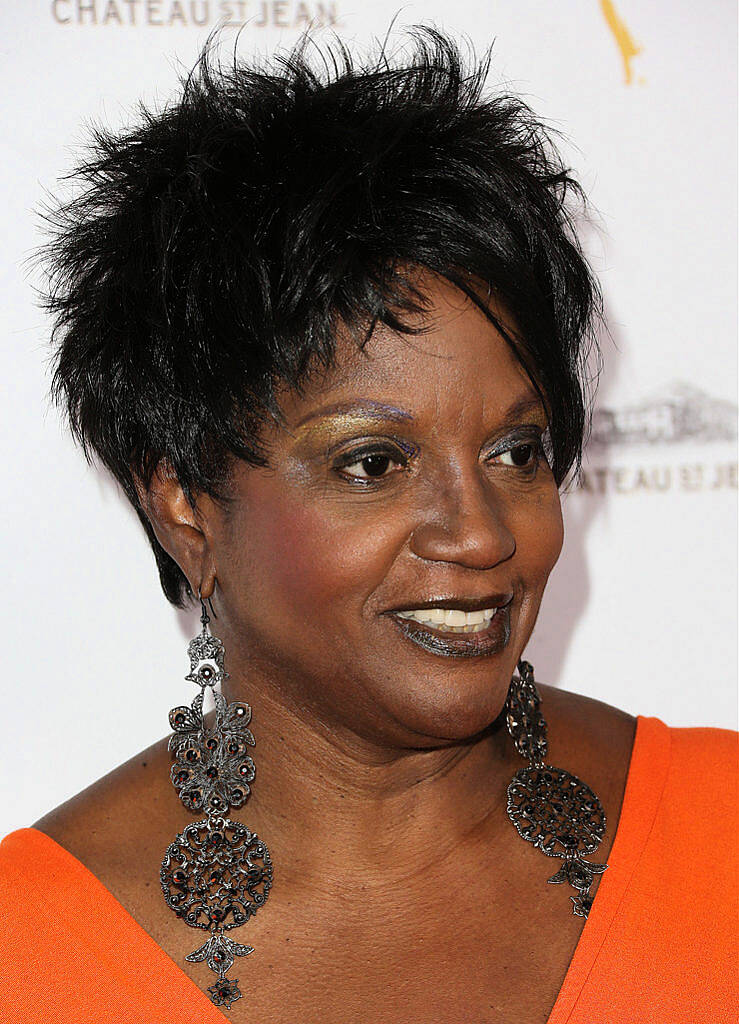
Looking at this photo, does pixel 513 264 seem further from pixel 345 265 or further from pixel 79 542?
pixel 79 542

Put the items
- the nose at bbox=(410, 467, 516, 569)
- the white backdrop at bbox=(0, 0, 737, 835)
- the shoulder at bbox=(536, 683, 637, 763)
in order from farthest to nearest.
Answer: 1. the white backdrop at bbox=(0, 0, 737, 835)
2. the shoulder at bbox=(536, 683, 637, 763)
3. the nose at bbox=(410, 467, 516, 569)

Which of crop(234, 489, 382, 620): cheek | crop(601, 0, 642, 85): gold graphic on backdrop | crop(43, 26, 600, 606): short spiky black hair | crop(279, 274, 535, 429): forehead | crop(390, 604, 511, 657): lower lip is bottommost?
crop(390, 604, 511, 657): lower lip

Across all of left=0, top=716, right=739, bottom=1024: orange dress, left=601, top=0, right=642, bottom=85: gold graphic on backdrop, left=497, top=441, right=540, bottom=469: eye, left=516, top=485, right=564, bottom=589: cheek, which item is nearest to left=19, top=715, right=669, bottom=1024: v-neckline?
left=0, top=716, right=739, bottom=1024: orange dress

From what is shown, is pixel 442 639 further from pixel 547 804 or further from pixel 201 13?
pixel 201 13

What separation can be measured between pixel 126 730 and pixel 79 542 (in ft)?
0.93

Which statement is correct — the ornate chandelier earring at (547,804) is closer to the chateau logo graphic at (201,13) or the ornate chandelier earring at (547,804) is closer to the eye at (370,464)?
the eye at (370,464)

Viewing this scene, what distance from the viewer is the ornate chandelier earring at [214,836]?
1357 mm

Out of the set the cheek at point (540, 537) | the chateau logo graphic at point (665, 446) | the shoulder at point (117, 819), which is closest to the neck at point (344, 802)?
the shoulder at point (117, 819)

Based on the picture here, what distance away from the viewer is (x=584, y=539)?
1.96 m

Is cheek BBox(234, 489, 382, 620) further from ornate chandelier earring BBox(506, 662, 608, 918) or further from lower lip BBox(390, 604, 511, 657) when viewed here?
ornate chandelier earring BBox(506, 662, 608, 918)

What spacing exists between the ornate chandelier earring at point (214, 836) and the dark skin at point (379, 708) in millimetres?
19

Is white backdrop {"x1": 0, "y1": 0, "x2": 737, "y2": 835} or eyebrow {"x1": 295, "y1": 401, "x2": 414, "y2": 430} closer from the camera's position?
eyebrow {"x1": 295, "y1": 401, "x2": 414, "y2": 430}

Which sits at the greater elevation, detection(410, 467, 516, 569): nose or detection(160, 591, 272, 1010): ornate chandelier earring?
detection(410, 467, 516, 569): nose

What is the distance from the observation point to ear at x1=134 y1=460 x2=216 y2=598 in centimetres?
137
